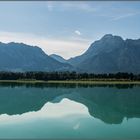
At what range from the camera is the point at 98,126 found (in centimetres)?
1138

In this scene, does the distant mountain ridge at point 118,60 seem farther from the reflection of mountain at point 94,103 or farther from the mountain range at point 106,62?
the reflection of mountain at point 94,103

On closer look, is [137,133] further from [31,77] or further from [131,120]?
[31,77]

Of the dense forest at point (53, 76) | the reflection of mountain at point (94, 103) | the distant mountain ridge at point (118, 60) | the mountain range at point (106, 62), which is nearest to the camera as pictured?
the reflection of mountain at point (94, 103)

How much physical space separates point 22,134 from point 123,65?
161977 millimetres

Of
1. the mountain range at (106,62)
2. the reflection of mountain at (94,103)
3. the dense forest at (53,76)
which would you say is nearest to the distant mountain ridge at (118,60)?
the mountain range at (106,62)

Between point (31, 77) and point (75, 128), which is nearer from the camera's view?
point (75, 128)

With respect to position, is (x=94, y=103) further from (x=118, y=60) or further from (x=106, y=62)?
(x=118, y=60)

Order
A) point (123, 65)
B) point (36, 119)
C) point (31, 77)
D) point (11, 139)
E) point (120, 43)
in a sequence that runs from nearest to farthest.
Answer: point (11, 139), point (36, 119), point (31, 77), point (123, 65), point (120, 43)

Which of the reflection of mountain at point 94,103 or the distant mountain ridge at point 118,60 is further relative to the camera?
the distant mountain ridge at point 118,60

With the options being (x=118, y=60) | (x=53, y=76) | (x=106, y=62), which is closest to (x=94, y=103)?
(x=53, y=76)

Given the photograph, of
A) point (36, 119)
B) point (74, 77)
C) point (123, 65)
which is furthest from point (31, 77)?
point (123, 65)

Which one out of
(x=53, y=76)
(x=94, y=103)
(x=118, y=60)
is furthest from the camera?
(x=118, y=60)

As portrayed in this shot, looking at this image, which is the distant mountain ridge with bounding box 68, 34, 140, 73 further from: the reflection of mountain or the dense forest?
the reflection of mountain

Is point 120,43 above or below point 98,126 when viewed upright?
above
